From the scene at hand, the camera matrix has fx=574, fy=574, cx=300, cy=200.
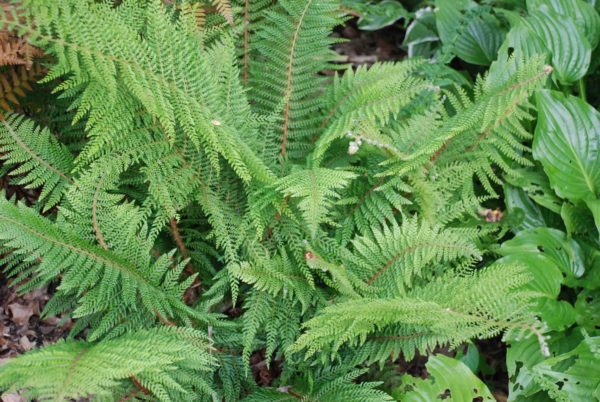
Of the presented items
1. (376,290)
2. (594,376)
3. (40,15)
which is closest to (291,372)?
(376,290)

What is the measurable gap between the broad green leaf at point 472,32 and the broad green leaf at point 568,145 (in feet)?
2.17

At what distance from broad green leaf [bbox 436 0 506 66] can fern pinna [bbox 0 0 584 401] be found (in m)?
0.57

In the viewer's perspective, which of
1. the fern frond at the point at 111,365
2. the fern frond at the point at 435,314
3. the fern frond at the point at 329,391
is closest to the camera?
the fern frond at the point at 111,365

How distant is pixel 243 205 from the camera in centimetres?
291

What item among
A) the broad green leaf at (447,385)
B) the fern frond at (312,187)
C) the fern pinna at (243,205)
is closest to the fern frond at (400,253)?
the fern pinna at (243,205)

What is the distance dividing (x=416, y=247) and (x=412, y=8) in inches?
97.6

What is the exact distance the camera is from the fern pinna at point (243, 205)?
235cm

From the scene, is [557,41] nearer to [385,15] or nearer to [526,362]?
[385,15]

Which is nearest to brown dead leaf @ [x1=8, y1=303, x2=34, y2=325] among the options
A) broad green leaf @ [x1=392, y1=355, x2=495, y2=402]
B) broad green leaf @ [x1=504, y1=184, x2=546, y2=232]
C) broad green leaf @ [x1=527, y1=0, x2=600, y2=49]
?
broad green leaf @ [x1=392, y1=355, x2=495, y2=402]

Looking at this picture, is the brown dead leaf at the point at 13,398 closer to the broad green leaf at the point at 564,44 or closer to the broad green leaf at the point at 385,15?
the broad green leaf at the point at 385,15

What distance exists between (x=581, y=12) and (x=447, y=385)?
247 centimetres

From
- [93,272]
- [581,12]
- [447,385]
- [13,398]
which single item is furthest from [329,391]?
[581,12]

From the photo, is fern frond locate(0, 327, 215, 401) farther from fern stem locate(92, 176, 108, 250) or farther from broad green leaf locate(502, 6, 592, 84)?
broad green leaf locate(502, 6, 592, 84)

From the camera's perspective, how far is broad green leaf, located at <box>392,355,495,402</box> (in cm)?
272
